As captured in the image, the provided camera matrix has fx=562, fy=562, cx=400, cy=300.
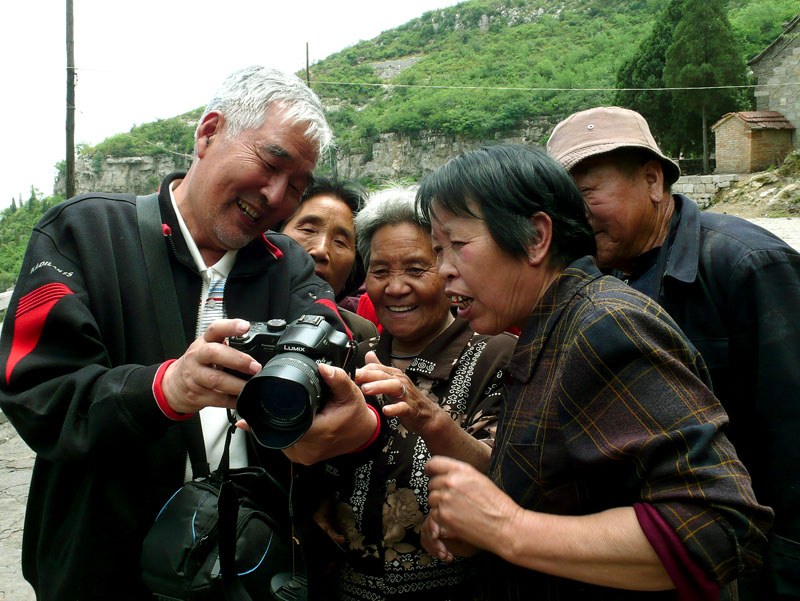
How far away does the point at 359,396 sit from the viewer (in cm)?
154

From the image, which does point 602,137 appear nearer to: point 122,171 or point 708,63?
point 708,63

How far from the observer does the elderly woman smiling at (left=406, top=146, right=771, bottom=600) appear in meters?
1.09

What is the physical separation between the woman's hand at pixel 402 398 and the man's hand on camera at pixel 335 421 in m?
→ 0.06

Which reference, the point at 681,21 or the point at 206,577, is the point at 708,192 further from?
the point at 206,577

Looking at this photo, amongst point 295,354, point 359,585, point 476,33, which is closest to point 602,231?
point 295,354

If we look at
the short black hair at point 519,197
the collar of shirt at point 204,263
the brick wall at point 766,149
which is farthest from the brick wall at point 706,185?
the collar of shirt at point 204,263

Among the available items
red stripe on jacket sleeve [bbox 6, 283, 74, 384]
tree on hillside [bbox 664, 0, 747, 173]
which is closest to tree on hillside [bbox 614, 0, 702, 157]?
tree on hillside [bbox 664, 0, 747, 173]

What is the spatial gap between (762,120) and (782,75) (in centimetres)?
528

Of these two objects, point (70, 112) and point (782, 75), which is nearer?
point (70, 112)

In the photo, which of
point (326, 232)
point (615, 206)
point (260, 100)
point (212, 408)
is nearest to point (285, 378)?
point (212, 408)

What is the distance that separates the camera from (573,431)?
1240mm

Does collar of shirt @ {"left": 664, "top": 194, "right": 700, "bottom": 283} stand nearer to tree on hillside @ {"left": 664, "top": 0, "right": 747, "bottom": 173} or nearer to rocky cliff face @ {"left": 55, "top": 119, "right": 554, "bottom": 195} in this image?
tree on hillside @ {"left": 664, "top": 0, "right": 747, "bottom": 173}

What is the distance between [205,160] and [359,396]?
1.04 m

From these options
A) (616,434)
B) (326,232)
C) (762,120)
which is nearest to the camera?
(616,434)
